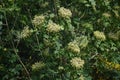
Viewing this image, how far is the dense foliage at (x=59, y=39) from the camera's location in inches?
174

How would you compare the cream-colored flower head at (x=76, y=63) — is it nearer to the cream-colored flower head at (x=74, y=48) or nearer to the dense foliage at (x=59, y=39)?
the dense foliage at (x=59, y=39)

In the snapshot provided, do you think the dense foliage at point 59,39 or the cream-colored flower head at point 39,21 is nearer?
the cream-colored flower head at point 39,21

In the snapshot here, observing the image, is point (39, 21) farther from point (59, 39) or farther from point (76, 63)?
point (76, 63)

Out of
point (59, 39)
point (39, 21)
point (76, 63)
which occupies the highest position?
point (39, 21)

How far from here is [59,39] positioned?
4.68 m

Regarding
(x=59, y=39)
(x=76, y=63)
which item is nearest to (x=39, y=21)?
(x=59, y=39)

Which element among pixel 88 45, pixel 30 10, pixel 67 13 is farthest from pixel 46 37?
pixel 30 10

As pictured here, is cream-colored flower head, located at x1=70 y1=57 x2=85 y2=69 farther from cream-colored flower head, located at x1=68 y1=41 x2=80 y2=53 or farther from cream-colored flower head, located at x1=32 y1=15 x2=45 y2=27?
cream-colored flower head, located at x1=32 y1=15 x2=45 y2=27

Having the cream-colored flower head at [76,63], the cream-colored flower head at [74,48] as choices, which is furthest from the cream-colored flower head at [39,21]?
the cream-colored flower head at [76,63]

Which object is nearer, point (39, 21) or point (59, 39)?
point (39, 21)

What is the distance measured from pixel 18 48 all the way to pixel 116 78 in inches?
65.9

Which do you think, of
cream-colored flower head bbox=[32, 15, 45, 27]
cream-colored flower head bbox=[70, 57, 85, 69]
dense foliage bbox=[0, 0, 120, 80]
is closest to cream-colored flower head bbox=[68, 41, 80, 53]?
dense foliage bbox=[0, 0, 120, 80]

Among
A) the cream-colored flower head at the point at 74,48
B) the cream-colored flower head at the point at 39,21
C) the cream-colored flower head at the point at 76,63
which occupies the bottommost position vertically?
the cream-colored flower head at the point at 76,63

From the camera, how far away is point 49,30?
4176 mm
